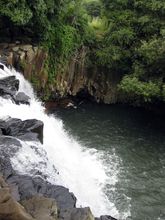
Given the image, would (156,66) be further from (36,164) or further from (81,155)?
(36,164)

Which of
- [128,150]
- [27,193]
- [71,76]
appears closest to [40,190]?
[27,193]

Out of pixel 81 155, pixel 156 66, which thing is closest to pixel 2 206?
pixel 81 155

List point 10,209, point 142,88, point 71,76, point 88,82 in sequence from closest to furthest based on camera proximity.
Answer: point 10,209 < point 142,88 < point 71,76 < point 88,82

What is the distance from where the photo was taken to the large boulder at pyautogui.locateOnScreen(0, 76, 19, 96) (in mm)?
22906

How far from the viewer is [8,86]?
24016 mm

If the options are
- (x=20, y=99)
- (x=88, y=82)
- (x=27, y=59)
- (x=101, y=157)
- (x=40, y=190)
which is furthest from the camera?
(x=88, y=82)

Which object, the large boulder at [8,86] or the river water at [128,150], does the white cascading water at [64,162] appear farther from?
the large boulder at [8,86]

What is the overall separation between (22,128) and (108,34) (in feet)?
56.0

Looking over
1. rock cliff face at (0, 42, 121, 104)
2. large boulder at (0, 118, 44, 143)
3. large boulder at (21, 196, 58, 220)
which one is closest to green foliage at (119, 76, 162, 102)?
rock cliff face at (0, 42, 121, 104)

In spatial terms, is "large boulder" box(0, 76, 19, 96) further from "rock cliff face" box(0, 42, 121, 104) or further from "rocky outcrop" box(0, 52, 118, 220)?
"rock cliff face" box(0, 42, 121, 104)

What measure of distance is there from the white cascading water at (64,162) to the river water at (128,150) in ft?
1.56

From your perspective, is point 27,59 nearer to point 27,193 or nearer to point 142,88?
point 142,88

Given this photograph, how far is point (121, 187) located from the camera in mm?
21500

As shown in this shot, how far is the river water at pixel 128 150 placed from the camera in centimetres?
2039
